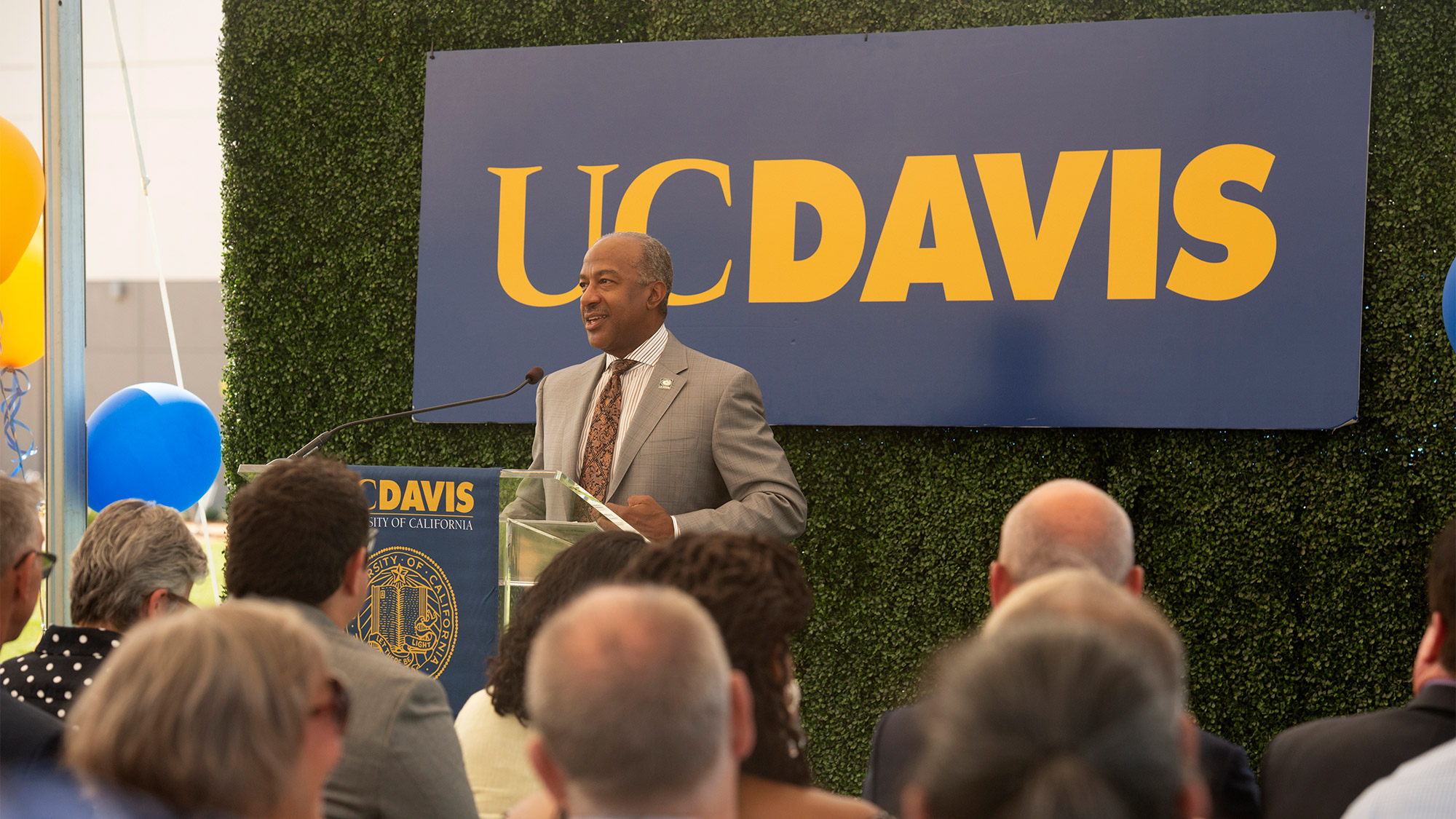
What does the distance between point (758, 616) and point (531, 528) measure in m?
1.43

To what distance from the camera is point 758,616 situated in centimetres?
142

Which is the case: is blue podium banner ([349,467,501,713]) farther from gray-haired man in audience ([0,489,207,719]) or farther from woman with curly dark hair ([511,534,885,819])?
woman with curly dark hair ([511,534,885,819])

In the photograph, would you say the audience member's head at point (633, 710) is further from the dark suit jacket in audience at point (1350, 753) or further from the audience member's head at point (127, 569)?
A: the audience member's head at point (127, 569)

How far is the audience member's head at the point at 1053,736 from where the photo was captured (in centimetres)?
80

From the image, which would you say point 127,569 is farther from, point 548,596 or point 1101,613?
point 1101,613

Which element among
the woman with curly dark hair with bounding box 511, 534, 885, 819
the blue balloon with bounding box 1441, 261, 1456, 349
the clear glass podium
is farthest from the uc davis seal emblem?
the blue balloon with bounding box 1441, 261, 1456, 349

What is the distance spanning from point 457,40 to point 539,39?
34 centimetres

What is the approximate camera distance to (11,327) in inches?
158

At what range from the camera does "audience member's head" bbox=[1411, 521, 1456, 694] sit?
153 centimetres

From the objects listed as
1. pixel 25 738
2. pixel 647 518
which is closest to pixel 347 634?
pixel 25 738

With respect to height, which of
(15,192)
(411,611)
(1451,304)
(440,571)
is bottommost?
(411,611)

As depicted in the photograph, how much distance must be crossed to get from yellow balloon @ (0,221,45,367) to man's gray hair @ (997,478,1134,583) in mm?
3539

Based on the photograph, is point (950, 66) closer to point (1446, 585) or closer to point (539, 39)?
point (539, 39)

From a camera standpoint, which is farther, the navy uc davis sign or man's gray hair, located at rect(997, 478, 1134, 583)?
the navy uc davis sign
